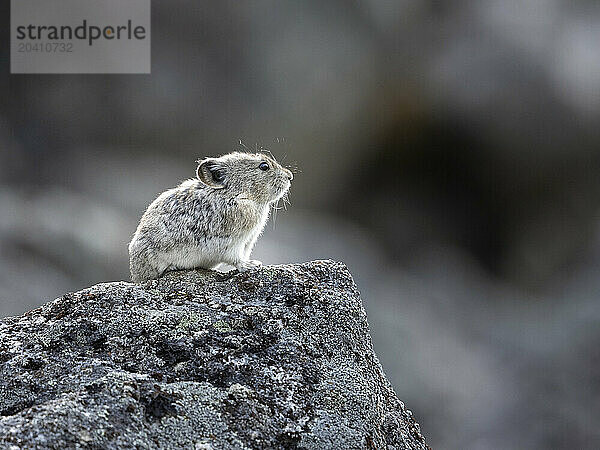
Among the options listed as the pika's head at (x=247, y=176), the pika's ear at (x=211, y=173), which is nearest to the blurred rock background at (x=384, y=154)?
the pika's head at (x=247, y=176)

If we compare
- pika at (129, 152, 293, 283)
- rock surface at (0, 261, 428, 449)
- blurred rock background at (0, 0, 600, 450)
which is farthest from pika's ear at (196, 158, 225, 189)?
blurred rock background at (0, 0, 600, 450)

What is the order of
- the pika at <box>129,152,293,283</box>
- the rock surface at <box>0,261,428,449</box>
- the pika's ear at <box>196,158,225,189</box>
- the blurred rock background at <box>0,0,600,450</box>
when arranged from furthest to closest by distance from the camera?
the blurred rock background at <box>0,0,600,450</box>, the pika's ear at <box>196,158,225,189</box>, the pika at <box>129,152,293,283</box>, the rock surface at <box>0,261,428,449</box>

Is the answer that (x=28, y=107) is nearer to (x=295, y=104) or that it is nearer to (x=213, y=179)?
(x=295, y=104)

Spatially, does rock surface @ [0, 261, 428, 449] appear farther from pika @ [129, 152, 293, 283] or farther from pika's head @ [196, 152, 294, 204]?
pika's head @ [196, 152, 294, 204]

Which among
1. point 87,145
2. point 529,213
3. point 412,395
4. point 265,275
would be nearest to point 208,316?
point 265,275

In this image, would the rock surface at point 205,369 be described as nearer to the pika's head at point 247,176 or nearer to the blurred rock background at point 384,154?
the pika's head at point 247,176

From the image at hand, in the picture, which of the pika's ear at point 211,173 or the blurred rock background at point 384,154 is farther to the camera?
the blurred rock background at point 384,154
